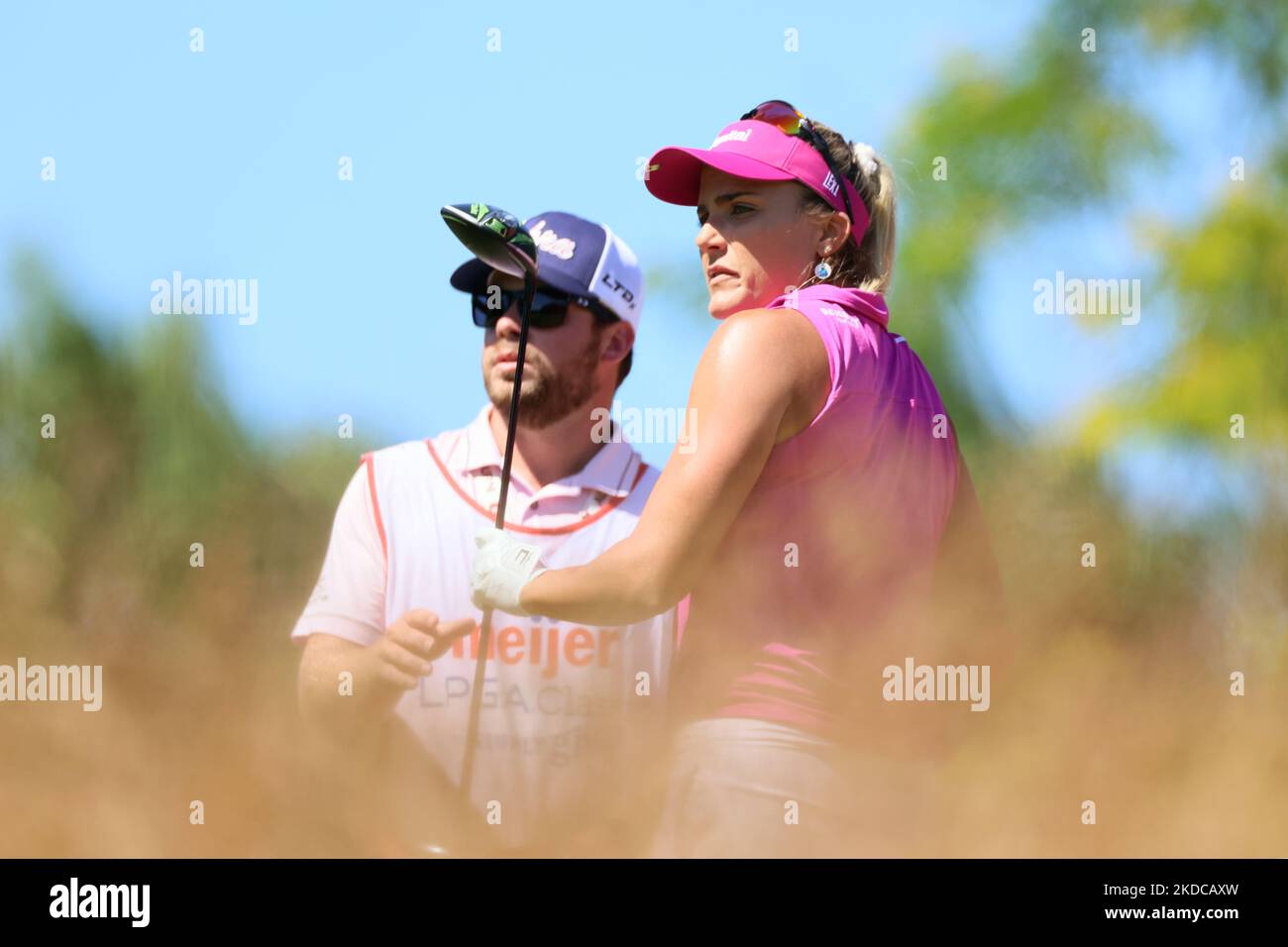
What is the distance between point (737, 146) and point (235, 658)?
21.3 feet

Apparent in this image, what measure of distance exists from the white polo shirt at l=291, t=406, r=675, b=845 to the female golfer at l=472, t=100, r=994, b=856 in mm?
1052

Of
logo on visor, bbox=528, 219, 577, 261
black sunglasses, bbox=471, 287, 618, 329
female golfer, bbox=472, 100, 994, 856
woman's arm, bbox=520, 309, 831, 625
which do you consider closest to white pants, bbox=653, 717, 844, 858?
female golfer, bbox=472, 100, 994, 856

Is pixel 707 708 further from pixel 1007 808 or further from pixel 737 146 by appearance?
pixel 1007 808

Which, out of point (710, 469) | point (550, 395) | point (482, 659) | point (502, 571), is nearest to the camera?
point (710, 469)

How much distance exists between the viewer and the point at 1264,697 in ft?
32.4

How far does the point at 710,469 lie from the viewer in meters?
2.21

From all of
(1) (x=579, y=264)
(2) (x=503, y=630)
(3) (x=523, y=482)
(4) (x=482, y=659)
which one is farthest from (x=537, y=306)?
(4) (x=482, y=659)

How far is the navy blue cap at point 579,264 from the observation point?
3934 millimetres

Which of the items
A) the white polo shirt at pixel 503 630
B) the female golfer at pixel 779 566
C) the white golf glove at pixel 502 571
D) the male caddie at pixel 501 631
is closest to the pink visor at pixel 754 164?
the female golfer at pixel 779 566

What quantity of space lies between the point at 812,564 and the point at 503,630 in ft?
4.69

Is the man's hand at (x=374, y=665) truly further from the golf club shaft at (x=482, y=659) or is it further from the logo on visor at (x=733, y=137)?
the logo on visor at (x=733, y=137)

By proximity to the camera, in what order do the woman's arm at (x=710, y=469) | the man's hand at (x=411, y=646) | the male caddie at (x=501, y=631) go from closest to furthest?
the woman's arm at (x=710, y=469) < the man's hand at (x=411, y=646) < the male caddie at (x=501, y=631)

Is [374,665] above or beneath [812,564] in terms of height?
beneath

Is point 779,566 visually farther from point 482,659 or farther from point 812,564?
point 482,659
